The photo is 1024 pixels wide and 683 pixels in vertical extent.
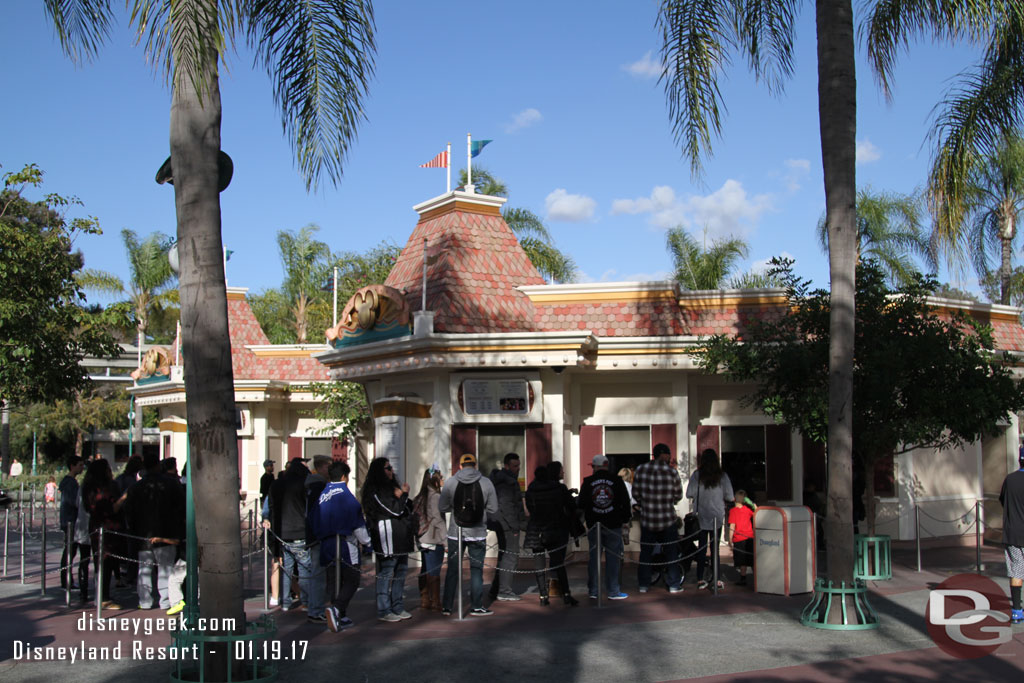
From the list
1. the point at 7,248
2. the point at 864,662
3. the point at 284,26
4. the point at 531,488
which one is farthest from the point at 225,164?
the point at 7,248

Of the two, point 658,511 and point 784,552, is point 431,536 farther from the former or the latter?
point 784,552

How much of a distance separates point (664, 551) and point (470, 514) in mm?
3482

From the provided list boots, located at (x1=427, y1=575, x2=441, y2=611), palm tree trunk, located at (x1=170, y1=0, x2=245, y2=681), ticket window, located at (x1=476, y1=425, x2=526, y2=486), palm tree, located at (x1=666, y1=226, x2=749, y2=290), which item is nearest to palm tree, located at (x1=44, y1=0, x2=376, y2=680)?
palm tree trunk, located at (x1=170, y1=0, x2=245, y2=681)

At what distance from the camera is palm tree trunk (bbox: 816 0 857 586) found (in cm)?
1007

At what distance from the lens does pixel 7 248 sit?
15.7 metres

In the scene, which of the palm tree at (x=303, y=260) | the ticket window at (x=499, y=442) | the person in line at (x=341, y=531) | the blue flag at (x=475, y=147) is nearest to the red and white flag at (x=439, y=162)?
the blue flag at (x=475, y=147)

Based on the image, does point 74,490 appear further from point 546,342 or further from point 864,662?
point 864,662

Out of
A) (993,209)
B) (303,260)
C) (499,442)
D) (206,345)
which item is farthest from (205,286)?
(303,260)

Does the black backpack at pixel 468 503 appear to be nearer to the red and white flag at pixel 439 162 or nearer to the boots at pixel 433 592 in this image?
the boots at pixel 433 592

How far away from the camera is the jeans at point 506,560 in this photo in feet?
39.2

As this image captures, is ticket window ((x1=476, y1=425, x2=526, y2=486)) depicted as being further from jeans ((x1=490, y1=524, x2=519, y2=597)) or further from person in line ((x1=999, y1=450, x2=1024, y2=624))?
person in line ((x1=999, y1=450, x2=1024, y2=624))

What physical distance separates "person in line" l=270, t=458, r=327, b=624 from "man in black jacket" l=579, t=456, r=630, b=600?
335cm

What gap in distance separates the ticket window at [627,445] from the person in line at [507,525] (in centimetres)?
500

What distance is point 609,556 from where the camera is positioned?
39.5ft
